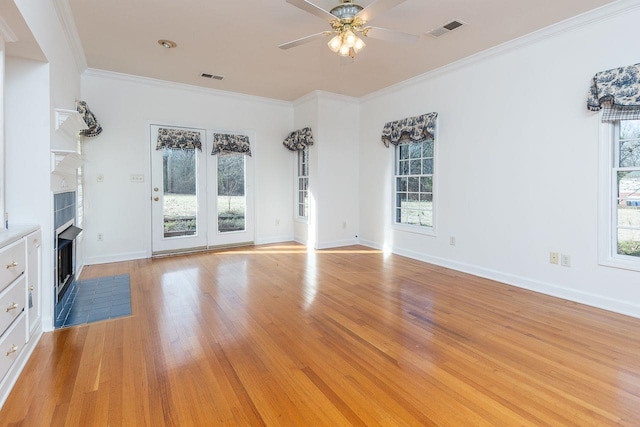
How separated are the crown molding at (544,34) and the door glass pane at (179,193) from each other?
12.1ft

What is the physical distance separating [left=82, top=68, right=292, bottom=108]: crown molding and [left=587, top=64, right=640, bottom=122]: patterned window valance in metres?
4.61

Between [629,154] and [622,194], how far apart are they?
1.16 feet

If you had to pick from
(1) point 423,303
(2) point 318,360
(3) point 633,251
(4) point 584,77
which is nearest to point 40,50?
(2) point 318,360

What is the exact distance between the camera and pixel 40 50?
235cm

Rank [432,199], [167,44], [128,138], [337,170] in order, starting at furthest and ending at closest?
1. [337,170]
2. [128,138]
3. [432,199]
4. [167,44]

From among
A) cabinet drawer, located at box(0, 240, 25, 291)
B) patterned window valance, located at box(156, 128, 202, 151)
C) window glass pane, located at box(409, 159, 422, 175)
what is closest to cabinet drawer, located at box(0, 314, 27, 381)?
cabinet drawer, located at box(0, 240, 25, 291)

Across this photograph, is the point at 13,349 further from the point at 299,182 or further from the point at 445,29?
the point at 299,182

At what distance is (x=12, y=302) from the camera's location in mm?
1938

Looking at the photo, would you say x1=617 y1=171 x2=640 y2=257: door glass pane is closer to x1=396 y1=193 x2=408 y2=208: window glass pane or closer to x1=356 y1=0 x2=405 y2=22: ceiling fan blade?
x1=356 y1=0 x2=405 y2=22: ceiling fan blade

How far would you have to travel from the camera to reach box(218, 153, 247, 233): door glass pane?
226 inches

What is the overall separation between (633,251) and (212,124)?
5564 millimetres

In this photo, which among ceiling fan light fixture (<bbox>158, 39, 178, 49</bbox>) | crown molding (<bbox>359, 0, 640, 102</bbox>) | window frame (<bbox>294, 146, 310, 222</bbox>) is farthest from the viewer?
window frame (<bbox>294, 146, 310, 222</bbox>)

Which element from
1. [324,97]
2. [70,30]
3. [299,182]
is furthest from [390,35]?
[299,182]

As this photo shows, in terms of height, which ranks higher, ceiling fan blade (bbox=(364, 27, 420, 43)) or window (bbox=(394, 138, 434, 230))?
ceiling fan blade (bbox=(364, 27, 420, 43))
